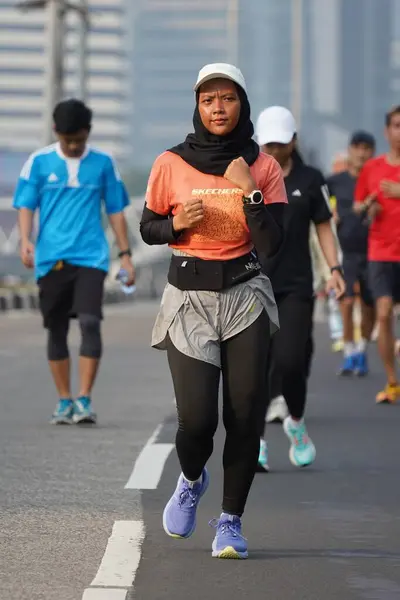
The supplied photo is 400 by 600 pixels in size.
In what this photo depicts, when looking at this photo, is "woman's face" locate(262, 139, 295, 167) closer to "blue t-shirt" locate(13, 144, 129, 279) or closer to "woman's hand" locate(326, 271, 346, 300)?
"woman's hand" locate(326, 271, 346, 300)

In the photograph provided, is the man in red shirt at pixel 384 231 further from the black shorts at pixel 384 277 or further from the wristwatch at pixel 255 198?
the wristwatch at pixel 255 198

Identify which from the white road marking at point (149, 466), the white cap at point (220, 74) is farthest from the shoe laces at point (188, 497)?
the white road marking at point (149, 466)

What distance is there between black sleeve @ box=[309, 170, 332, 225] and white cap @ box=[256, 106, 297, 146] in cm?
34

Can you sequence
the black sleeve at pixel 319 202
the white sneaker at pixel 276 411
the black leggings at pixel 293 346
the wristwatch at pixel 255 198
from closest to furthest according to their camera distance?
the wristwatch at pixel 255 198 → the black leggings at pixel 293 346 → the black sleeve at pixel 319 202 → the white sneaker at pixel 276 411

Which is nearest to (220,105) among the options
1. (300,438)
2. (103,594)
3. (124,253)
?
(103,594)

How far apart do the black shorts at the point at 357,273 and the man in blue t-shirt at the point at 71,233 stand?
16.5 ft

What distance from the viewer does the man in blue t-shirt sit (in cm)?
1127

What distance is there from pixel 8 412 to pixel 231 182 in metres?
5.88

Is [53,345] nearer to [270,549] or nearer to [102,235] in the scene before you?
[102,235]

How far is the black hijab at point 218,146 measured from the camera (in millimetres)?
6574

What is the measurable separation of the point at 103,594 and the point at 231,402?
1.10 m

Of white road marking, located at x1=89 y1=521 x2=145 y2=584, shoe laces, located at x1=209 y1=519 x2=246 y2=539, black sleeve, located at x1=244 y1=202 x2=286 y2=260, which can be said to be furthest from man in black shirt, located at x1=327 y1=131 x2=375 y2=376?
black sleeve, located at x1=244 y1=202 x2=286 y2=260

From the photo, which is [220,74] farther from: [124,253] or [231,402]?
[124,253]

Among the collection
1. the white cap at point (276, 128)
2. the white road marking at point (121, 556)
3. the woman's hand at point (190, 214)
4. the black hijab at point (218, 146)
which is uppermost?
the black hijab at point (218, 146)
